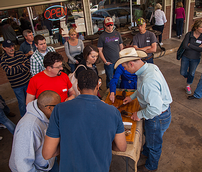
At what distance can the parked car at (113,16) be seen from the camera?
7468 mm

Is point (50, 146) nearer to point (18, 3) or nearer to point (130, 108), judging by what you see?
point (130, 108)

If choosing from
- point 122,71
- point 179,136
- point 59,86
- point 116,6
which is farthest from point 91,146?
point 116,6

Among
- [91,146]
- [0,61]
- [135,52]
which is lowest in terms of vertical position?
[91,146]

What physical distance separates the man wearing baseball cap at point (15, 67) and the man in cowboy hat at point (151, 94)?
2475mm

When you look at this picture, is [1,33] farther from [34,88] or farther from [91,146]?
[91,146]

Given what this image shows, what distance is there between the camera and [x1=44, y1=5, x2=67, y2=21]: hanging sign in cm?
639

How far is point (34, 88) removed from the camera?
2635mm

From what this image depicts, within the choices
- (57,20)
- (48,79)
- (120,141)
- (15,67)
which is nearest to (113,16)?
(57,20)

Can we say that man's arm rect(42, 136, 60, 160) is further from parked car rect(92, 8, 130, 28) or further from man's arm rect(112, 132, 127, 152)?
parked car rect(92, 8, 130, 28)

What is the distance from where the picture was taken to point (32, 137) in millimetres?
1709

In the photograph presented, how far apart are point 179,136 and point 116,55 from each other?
8.03ft

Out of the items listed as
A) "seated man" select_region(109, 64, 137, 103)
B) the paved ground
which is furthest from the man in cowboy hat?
"seated man" select_region(109, 64, 137, 103)

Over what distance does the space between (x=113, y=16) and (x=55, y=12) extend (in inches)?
112

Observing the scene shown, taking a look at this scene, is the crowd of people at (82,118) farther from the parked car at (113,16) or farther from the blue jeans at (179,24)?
the blue jeans at (179,24)
